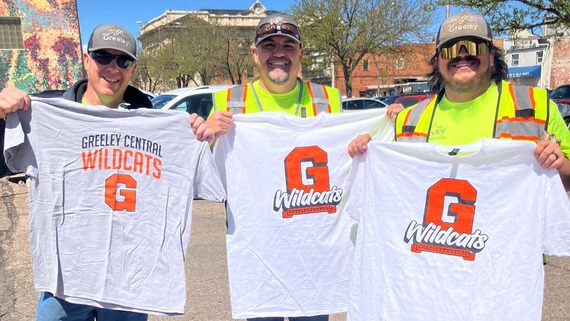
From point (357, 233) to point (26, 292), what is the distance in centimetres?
344

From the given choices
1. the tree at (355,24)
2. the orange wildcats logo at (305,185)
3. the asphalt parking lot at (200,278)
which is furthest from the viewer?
the tree at (355,24)

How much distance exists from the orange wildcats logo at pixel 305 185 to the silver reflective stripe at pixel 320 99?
31 cm

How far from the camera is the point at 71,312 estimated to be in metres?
2.46

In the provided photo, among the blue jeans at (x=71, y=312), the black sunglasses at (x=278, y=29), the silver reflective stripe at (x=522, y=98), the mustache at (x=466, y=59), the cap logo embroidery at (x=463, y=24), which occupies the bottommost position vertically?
the blue jeans at (x=71, y=312)

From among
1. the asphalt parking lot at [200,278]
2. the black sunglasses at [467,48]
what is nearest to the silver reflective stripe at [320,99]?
the black sunglasses at [467,48]

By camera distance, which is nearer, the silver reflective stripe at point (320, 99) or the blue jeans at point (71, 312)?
the blue jeans at point (71, 312)

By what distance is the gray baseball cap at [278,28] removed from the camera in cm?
267

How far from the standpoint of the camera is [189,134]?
256 centimetres

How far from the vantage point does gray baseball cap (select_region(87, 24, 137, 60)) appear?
235cm

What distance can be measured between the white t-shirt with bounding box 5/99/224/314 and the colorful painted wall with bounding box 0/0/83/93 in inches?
625

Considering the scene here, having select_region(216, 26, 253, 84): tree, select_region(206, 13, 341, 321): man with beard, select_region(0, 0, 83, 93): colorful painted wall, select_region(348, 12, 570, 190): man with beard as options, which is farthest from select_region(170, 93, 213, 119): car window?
select_region(216, 26, 253, 84): tree

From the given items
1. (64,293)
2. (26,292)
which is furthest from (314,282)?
(26,292)

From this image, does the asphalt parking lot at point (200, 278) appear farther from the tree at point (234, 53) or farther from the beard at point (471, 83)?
the tree at point (234, 53)

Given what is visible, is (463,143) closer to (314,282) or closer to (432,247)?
(432,247)
